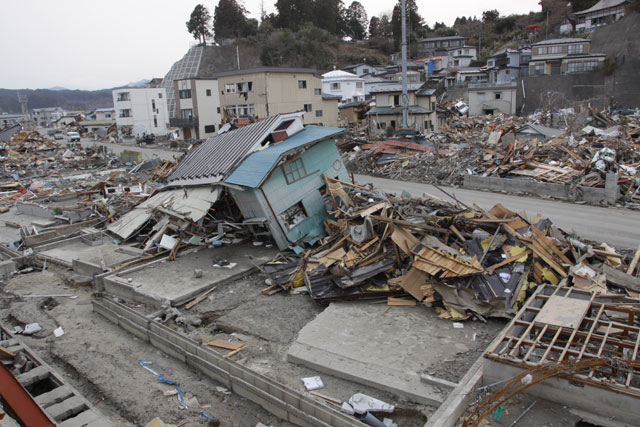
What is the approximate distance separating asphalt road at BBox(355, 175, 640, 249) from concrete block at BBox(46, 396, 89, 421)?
14.2 m

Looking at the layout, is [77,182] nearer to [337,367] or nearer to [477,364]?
[337,367]

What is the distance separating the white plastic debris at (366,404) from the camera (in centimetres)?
744

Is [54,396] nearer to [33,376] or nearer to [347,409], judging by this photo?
[33,376]

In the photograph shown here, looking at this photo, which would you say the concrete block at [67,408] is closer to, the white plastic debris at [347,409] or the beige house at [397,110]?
the white plastic debris at [347,409]

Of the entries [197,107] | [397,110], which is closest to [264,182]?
[397,110]

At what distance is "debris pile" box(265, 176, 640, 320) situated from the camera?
10.4m

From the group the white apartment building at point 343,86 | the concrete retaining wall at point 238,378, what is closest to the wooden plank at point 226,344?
the concrete retaining wall at point 238,378

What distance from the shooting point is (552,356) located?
7.80 m

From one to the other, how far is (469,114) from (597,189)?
33.5 m

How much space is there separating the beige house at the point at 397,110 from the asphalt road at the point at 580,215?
16.2 metres

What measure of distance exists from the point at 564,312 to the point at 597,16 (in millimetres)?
70091

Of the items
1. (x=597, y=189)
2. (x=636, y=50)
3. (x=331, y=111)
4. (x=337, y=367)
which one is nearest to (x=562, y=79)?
(x=636, y=50)

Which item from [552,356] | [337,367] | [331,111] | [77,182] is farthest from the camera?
[331,111]

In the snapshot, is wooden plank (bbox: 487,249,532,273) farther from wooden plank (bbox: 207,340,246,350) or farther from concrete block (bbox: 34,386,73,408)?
concrete block (bbox: 34,386,73,408)
